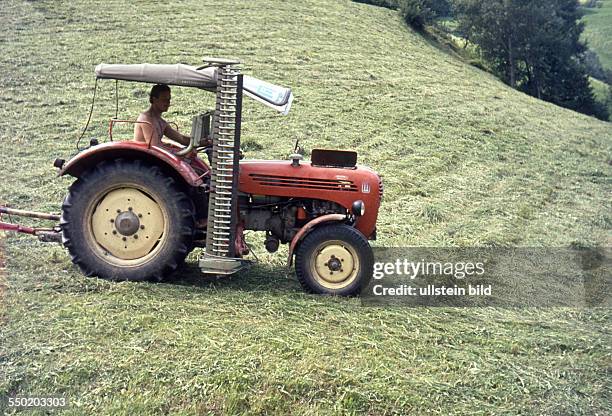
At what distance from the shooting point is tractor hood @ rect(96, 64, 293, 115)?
5.66 metres

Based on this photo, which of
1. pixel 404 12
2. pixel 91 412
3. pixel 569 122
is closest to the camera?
pixel 91 412

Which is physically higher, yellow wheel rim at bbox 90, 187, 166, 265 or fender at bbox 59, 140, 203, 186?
fender at bbox 59, 140, 203, 186

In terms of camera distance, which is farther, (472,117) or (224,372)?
(472,117)

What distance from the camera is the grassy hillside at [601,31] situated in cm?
5675

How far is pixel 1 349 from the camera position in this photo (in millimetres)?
4410

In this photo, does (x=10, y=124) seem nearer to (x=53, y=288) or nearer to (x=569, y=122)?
(x=53, y=288)

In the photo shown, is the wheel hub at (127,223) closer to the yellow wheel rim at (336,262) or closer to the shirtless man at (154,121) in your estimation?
the shirtless man at (154,121)

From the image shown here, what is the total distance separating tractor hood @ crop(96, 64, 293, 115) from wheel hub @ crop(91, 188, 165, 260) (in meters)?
0.92

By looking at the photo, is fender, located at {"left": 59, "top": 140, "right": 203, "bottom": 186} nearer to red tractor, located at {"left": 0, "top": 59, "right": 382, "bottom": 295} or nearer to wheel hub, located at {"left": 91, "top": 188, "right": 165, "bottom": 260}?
red tractor, located at {"left": 0, "top": 59, "right": 382, "bottom": 295}

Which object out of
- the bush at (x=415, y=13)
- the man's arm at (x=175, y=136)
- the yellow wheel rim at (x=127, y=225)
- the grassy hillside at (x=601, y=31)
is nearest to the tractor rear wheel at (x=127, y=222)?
the yellow wheel rim at (x=127, y=225)

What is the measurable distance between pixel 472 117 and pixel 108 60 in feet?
27.7

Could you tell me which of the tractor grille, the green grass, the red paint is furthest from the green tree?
the tractor grille

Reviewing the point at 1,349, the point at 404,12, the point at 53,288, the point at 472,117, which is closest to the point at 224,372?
the point at 1,349

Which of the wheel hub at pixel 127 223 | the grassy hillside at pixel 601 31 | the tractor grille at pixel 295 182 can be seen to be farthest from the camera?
the grassy hillside at pixel 601 31
